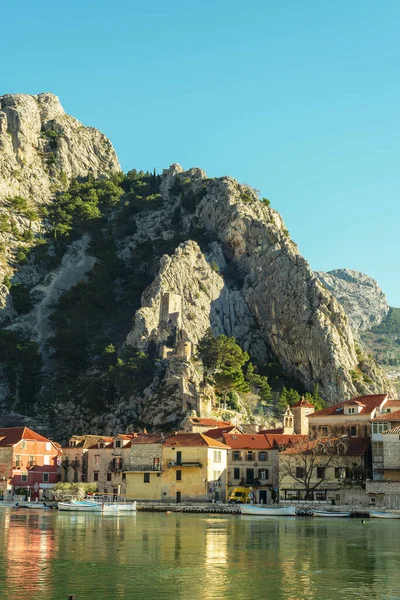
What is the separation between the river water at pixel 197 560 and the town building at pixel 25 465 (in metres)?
33.1

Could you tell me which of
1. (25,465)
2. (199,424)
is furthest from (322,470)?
(25,465)

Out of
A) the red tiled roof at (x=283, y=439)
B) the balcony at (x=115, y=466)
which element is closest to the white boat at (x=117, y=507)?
the balcony at (x=115, y=466)

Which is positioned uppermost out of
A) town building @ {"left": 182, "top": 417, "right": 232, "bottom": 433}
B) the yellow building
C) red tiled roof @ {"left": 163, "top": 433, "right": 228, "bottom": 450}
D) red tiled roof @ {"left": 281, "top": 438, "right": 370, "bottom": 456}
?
town building @ {"left": 182, "top": 417, "right": 232, "bottom": 433}

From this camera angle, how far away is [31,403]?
134125 mm

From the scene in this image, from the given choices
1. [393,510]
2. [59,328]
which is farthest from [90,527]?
[59,328]

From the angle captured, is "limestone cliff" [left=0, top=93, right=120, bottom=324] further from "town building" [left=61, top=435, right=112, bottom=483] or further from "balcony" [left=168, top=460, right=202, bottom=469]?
"balcony" [left=168, top=460, right=202, bottom=469]

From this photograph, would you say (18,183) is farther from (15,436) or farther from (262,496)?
(262,496)

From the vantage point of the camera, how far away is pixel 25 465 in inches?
3952

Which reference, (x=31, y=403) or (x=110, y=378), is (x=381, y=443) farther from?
(x=31, y=403)

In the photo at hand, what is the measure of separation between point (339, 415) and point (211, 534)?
45640 mm

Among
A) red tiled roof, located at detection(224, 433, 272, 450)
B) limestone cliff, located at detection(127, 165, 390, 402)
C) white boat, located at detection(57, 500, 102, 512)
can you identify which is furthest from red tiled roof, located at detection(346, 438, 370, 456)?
limestone cliff, located at detection(127, 165, 390, 402)

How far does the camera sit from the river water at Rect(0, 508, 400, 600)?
110 ft

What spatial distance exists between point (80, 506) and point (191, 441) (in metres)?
14.7

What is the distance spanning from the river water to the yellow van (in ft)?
73.8
